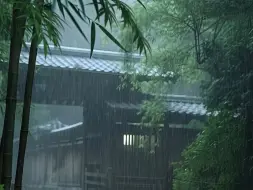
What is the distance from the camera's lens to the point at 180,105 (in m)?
5.48

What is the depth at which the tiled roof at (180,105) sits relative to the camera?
5293 millimetres

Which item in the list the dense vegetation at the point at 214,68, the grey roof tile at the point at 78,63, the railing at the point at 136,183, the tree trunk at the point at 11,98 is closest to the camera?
the tree trunk at the point at 11,98

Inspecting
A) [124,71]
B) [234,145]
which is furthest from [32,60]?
[124,71]

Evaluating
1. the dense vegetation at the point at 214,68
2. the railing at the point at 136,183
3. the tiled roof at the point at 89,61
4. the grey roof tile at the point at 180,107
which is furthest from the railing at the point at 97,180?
the tiled roof at the point at 89,61

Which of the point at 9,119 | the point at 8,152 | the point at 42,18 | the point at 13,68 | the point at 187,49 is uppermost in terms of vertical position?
the point at 187,49

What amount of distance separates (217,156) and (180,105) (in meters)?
1.28

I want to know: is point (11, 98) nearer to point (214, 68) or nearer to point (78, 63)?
point (214, 68)

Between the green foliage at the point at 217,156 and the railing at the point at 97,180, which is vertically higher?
the green foliage at the point at 217,156

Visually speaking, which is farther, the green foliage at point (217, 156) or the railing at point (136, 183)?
the railing at point (136, 183)

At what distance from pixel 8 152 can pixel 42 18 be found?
1.67ft

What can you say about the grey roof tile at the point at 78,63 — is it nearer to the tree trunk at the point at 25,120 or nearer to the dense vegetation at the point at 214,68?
the dense vegetation at the point at 214,68

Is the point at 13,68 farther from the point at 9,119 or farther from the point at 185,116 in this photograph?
the point at 185,116

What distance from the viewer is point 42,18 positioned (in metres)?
1.58

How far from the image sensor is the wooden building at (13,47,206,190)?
209 inches
